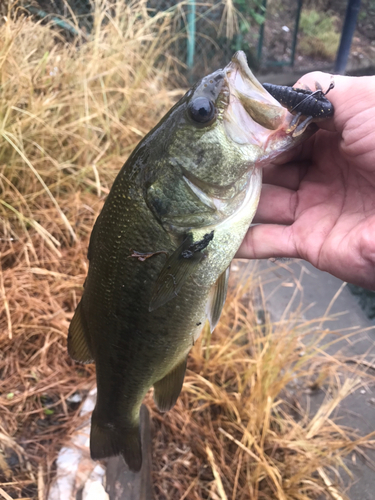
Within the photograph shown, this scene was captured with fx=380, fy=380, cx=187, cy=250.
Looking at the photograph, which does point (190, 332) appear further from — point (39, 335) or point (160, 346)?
point (39, 335)

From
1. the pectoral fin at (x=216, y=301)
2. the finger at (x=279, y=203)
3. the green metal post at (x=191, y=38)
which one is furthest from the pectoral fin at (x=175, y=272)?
the green metal post at (x=191, y=38)

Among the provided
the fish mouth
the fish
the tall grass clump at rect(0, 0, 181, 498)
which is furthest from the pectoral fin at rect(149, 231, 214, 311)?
the tall grass clump at rect(0, 0, 181, 498)

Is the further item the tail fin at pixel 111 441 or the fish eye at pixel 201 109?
the tail fin at pixel 111 441

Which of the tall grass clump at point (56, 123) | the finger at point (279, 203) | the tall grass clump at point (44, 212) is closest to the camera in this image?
the finger at point (279, 203)

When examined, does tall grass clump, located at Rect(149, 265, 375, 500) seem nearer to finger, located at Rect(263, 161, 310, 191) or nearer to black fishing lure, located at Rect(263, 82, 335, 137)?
finger, located at Rect(263, 161, 310, 191)

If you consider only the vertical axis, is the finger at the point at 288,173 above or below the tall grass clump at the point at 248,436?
above

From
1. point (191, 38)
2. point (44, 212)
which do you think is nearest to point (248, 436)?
point (44, 212)

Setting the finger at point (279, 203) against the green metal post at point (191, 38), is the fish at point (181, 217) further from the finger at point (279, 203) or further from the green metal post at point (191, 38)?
the green metal post at point (191, 38)
